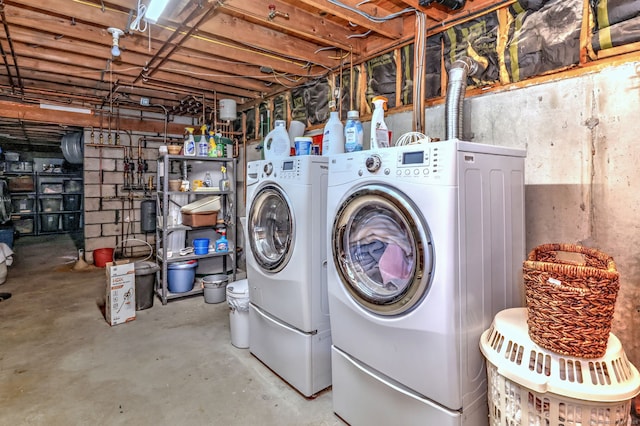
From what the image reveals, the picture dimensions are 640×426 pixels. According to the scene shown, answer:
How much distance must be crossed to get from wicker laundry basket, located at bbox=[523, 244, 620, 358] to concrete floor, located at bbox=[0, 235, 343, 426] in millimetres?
1292

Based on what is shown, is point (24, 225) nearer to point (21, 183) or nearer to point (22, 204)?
point (22, 204)

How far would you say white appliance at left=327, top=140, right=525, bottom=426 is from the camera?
4.49 ft

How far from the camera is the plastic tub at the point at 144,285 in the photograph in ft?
11.8

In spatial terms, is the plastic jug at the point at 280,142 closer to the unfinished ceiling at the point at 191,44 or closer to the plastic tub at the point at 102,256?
the unfinished ceiling at the point at 191,44

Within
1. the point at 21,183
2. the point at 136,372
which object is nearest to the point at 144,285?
the point at 136,372

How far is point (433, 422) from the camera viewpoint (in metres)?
1.46

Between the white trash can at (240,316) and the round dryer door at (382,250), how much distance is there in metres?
1.26

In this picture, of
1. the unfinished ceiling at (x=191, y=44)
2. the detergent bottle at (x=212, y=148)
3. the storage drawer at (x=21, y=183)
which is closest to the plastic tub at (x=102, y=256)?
the unfinished ceiling at (x=191, y=44)

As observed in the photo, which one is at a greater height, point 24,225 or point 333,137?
point 333,137

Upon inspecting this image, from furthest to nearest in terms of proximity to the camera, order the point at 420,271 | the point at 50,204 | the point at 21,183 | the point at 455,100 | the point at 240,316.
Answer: the point at 50,204 → the point at 21,183 → the point at 240,316 → the point at 455,100 → the point at 420,271

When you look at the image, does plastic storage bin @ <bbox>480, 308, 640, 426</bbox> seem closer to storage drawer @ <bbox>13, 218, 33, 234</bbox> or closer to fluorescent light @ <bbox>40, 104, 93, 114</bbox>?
fluorescent light @ <bbox>40, 104, 93, 114</bbox>

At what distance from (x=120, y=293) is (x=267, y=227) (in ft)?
5.90

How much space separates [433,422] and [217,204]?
338 cm

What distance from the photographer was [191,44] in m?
2.94
